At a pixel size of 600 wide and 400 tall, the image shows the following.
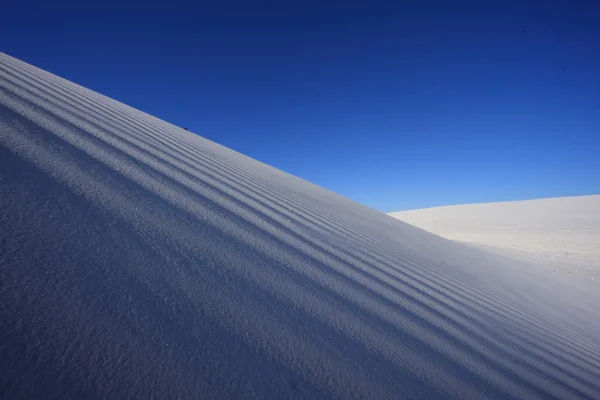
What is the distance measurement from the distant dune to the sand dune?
7.44m

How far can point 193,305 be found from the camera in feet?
3.03

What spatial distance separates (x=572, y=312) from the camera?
3758mm

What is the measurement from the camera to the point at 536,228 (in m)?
17.8

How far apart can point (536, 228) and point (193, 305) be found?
22.2 m

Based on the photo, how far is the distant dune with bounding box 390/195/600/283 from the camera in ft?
28.9

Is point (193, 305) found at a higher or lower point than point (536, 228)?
lower

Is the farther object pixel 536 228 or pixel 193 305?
pixel 536 228

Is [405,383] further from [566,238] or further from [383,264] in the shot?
[566,238]

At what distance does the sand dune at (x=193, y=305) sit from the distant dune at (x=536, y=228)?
293 inches

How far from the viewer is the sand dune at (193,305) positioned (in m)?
0.68

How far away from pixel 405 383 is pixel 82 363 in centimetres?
93

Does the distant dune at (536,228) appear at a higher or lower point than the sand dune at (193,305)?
higher

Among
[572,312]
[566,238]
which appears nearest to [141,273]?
[572,312]

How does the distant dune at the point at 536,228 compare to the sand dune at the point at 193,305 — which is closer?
the sand dune at the point at 193,305
